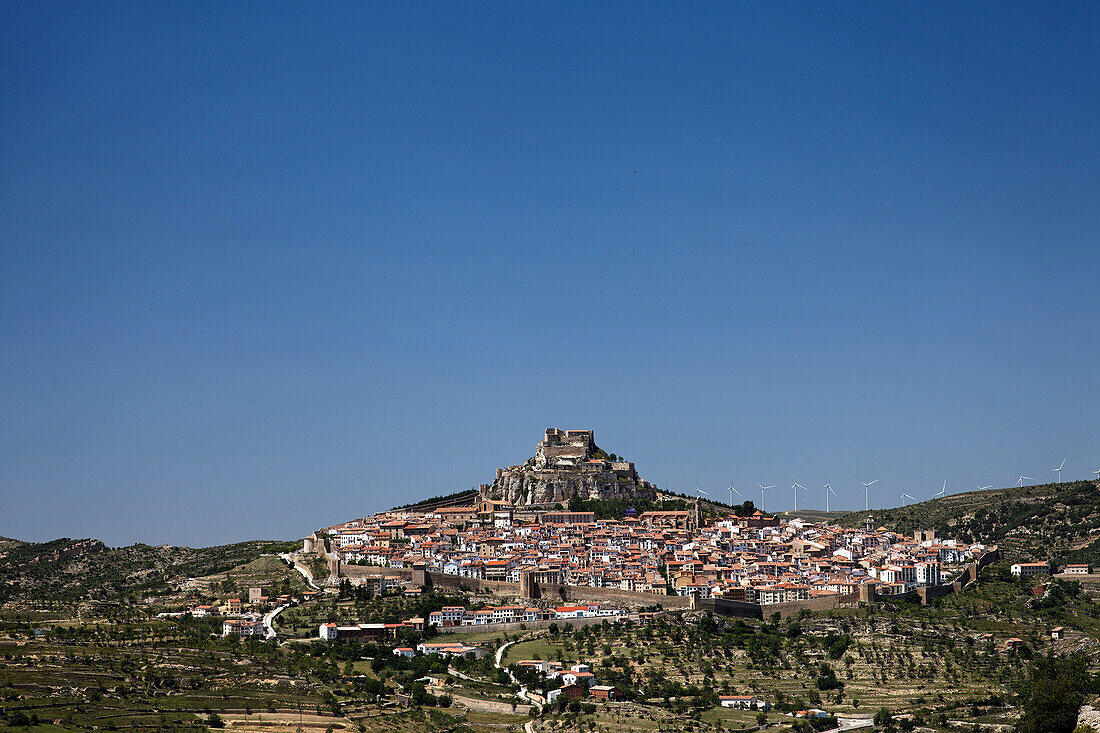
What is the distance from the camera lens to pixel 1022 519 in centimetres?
8631

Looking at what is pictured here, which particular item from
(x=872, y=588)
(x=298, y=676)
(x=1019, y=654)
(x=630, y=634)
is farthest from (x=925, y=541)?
(x=298, y=676)

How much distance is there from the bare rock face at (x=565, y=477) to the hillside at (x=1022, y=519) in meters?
17.2

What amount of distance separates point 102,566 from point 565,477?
27.3m

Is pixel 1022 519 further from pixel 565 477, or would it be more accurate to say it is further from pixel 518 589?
pixel 518 589

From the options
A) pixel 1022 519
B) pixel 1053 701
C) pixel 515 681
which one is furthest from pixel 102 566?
pixel 1053 701

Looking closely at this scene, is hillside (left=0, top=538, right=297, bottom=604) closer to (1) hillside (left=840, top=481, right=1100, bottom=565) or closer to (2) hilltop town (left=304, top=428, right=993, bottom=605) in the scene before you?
(2) hilltop town (left=304, top=428, right=993, bottom=605)

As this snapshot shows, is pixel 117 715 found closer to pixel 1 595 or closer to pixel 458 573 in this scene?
pixel 458 573

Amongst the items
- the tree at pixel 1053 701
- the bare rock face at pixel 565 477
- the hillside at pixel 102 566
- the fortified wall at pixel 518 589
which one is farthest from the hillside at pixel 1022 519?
the hillside at pixel 102 566

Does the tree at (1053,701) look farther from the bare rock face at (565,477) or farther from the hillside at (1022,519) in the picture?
the bare rock face at (565,477)

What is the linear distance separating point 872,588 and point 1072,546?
72.9ft

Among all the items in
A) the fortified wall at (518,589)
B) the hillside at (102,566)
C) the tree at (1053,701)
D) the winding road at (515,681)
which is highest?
the hillside at (102,566)

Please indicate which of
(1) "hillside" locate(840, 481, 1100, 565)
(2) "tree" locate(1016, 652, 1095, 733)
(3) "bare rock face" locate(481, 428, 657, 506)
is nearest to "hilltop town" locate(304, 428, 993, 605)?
(3) "bare rock face" locate(481, 428, 657, 506)

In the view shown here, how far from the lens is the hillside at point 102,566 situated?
243 ft

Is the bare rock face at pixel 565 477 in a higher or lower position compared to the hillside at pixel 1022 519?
higher
